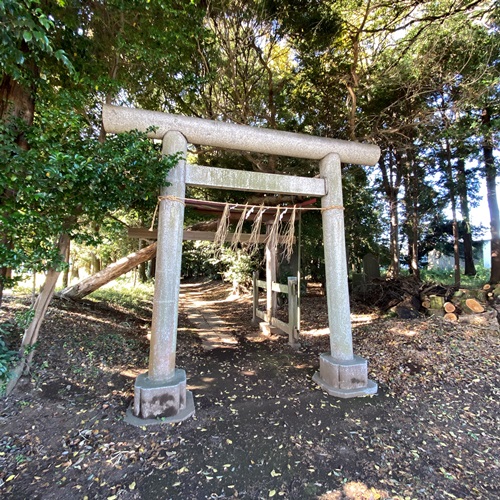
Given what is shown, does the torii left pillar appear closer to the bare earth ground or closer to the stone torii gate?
the stone torii gate

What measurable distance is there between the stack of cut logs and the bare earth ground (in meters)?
0.90

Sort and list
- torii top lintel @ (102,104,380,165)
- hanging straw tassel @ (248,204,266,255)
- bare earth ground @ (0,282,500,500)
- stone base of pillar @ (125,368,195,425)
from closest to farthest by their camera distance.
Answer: bare earth ground @ (0,282,500,500)
stone base of pillar @ (125,368,195,425)
torii top lintel @ (102,104,380,165)
hanging straw tassel @ (248,204,266,255)

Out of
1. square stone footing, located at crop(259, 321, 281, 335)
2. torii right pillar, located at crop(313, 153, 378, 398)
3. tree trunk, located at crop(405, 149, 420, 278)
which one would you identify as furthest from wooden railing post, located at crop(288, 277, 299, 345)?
tree trunk, located at crop(405, 149, 420, 278)

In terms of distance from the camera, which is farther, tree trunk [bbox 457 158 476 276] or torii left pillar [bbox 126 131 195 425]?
tree trunk [bbox 457 158 476 276]

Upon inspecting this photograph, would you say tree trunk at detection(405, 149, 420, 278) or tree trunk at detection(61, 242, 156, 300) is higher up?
tree trunk at detection(405, 149, 420, 278)

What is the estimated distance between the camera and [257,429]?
8.91 ft

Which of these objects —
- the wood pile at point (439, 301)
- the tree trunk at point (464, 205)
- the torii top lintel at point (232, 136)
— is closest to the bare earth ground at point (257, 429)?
the wood pile at point (439, 301)

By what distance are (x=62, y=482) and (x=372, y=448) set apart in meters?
2.51

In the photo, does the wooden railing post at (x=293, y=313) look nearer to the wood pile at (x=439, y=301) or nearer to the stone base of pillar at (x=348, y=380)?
the stone base of pillar at (x=348, y=380)

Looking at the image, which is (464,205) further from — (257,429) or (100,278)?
(100,278)

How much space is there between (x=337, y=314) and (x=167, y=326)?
7.01 feet

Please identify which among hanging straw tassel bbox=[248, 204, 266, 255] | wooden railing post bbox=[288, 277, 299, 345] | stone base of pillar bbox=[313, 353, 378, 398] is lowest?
stone base of pillar bbox=[313, 353, 378, 398]

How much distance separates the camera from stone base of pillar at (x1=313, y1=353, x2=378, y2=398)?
3330 millimetres

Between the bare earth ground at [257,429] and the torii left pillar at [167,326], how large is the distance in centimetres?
15
